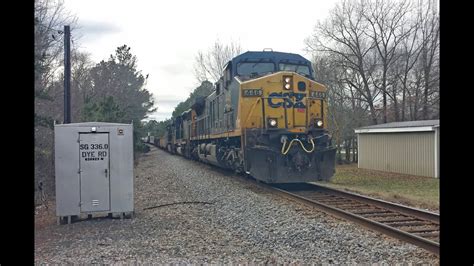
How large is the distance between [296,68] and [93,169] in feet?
26.7

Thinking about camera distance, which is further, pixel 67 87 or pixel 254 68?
pixel 67 87

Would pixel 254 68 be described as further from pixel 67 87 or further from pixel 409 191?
pixel 67 87

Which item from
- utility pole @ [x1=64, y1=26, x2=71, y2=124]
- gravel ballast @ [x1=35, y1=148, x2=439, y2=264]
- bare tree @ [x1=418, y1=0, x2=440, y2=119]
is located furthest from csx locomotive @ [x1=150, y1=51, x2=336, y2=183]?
bare tree @ [x1=418, y1=0, x2=440, y2=119]

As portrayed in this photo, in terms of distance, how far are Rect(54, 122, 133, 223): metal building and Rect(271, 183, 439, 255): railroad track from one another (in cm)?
404

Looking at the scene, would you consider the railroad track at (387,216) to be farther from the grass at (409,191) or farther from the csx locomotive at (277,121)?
the grass at (409,191)

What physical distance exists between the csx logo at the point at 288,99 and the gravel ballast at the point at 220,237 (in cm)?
351

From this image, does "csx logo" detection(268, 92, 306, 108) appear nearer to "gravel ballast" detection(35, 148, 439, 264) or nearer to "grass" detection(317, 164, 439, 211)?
"grass" detection(317, 164, 439, 211)

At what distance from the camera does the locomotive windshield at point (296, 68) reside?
14.5 m

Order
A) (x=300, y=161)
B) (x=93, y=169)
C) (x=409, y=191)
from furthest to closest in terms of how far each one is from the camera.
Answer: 1. (x=409, y=191)
2. (x=300, y=161)
3. (x=93, y=169)

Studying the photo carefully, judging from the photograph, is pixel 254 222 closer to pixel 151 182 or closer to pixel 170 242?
pixel 170 242

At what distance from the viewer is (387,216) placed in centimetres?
862

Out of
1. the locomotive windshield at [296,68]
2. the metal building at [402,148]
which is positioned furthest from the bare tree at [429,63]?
the locomotive windshield at [296,68]

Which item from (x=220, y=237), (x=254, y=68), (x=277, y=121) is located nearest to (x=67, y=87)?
(x=254, y=68)
